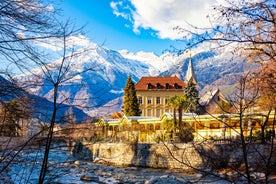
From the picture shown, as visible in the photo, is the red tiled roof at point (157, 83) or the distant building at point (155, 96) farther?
the red tiled roof at point (157, 83)

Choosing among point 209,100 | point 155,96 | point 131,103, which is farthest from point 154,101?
point 209,100

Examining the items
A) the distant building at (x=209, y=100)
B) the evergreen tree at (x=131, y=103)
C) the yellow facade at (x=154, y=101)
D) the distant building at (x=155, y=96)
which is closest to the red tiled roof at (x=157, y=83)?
the distant building at (x=155, y=96)

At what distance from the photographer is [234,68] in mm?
4395

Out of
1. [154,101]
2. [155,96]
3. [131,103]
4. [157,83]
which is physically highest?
[157,83]

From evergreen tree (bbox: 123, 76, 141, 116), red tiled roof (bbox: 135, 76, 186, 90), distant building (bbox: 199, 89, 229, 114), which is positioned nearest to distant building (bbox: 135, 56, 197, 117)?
red tiled roof (bbox: 135, 76, 186, 90)

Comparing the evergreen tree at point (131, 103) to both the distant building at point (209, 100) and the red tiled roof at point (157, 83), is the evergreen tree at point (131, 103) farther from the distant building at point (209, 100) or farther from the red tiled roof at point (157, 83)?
the distant building at point (209, 100)

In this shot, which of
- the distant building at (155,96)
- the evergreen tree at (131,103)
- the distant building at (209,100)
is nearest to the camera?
the distant building at (209,100)

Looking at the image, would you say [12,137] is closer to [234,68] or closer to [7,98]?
[7,98]

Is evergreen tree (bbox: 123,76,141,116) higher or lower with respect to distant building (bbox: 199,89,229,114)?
higher

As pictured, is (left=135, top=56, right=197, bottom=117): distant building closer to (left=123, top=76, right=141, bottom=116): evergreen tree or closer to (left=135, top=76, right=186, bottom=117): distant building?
(left=135, top=76, right=186, bottom=117): distant building

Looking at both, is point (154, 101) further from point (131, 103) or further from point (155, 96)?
point (131, 103)

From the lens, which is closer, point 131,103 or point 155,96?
point 131,103

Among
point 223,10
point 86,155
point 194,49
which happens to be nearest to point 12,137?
point 194,49

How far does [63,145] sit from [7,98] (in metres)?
0.91
